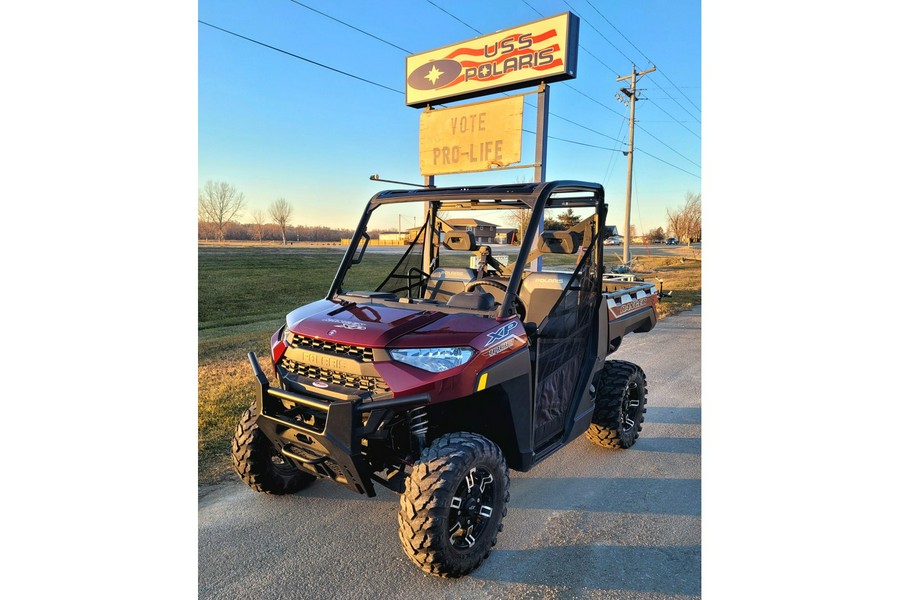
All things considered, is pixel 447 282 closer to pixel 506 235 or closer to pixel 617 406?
pixel 506 235

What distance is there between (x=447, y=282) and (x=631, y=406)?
1.72 metres

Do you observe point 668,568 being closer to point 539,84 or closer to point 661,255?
point 539,84

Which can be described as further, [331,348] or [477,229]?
[477,229]

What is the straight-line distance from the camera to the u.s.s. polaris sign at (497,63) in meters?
7.22

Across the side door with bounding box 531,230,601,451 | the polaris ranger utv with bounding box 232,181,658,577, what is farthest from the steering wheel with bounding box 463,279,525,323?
the side door with bounding box 531,230,601,451

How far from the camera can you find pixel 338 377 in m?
2.58

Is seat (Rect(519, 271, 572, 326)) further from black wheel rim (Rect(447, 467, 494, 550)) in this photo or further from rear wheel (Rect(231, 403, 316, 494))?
rear wheel (Rect(231, 403, 316, 494))

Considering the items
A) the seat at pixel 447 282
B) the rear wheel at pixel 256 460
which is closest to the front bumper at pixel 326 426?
the rear wheel at pixel 256 460

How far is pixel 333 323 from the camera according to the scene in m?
2.68

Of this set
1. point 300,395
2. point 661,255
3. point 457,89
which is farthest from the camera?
point 661,255

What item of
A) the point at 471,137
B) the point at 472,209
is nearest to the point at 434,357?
the point at 472,209

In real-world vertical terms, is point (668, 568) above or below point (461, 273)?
below
